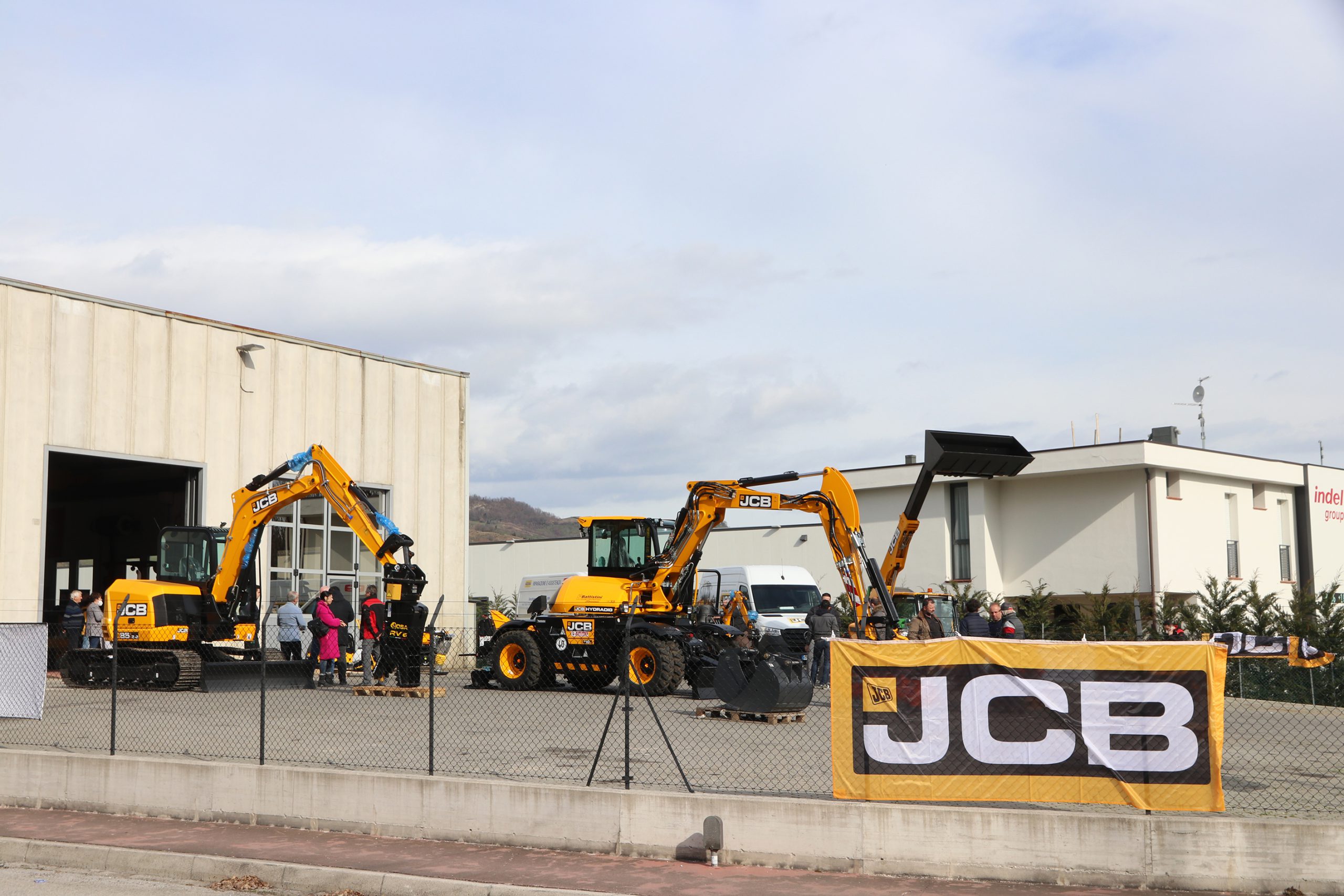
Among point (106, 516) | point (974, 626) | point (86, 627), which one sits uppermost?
point (106, 516)

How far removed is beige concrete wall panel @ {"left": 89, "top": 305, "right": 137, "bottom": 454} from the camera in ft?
82.7

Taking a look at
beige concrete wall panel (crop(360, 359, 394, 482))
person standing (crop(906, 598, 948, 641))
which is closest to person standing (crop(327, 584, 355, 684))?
beige concrete wall panel (crop(360, 359, 394, 482))

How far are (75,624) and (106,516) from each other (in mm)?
10635

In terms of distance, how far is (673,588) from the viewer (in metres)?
22.3

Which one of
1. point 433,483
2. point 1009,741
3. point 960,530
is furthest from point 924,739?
point 960,530

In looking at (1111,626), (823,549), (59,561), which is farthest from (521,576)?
(1111,626)

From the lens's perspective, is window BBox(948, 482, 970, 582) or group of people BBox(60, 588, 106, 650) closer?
group of people BBox(60, 588, 106, 650)

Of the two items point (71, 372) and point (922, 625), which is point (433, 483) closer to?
point (71, 372)

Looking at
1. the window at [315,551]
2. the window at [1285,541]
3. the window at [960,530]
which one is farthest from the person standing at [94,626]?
the window at [1285,541]

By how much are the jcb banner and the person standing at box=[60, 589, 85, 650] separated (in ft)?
58.3

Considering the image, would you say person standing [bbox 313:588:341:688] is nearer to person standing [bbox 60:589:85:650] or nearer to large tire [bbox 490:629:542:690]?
large tire [bbox 490:629:542:690]

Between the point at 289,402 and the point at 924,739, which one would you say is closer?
the point at 924,739

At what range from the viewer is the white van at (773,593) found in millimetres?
30438

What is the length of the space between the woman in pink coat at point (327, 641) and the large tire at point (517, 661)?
2.90 m
